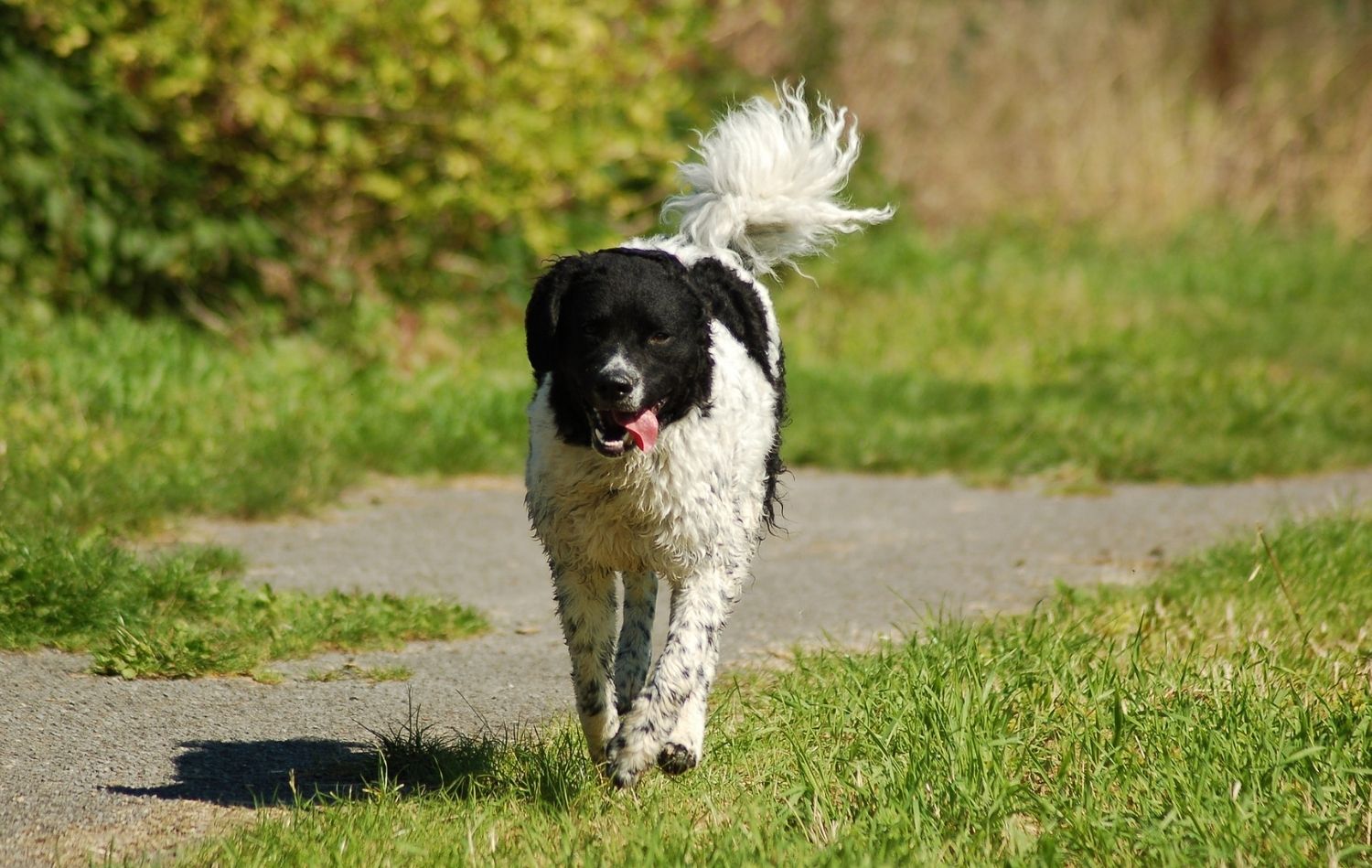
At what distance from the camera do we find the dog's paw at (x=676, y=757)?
12.8 feet

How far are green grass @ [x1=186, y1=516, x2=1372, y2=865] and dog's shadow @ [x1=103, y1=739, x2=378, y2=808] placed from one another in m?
0.10

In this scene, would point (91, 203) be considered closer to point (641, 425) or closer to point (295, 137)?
point (295, 137)

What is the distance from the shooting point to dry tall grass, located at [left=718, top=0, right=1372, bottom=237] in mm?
14125

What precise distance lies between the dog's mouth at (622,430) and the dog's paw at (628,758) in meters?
0.66

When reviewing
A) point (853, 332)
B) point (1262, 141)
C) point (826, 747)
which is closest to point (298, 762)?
point (826, 747)

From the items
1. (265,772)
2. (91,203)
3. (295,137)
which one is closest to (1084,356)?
(295,137)

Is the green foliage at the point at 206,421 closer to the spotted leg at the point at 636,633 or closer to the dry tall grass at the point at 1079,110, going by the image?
the spotted leg at the point at 636,633

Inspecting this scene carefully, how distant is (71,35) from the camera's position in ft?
28.1

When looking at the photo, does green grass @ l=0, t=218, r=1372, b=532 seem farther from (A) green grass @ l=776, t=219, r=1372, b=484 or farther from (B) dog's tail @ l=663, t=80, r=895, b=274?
(B) dog's tail @ l=663, t=80, r=895, b=274

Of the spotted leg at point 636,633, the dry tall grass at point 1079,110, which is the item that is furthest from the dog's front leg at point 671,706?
the dry tall grass at point 1079,110

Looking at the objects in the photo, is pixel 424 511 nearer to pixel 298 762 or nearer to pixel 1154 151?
pixel 298 762

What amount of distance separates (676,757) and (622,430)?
77cm

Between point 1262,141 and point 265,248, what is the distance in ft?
33.8

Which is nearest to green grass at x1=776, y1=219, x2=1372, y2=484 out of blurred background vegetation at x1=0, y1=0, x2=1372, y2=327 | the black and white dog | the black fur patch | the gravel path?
the gravel path
